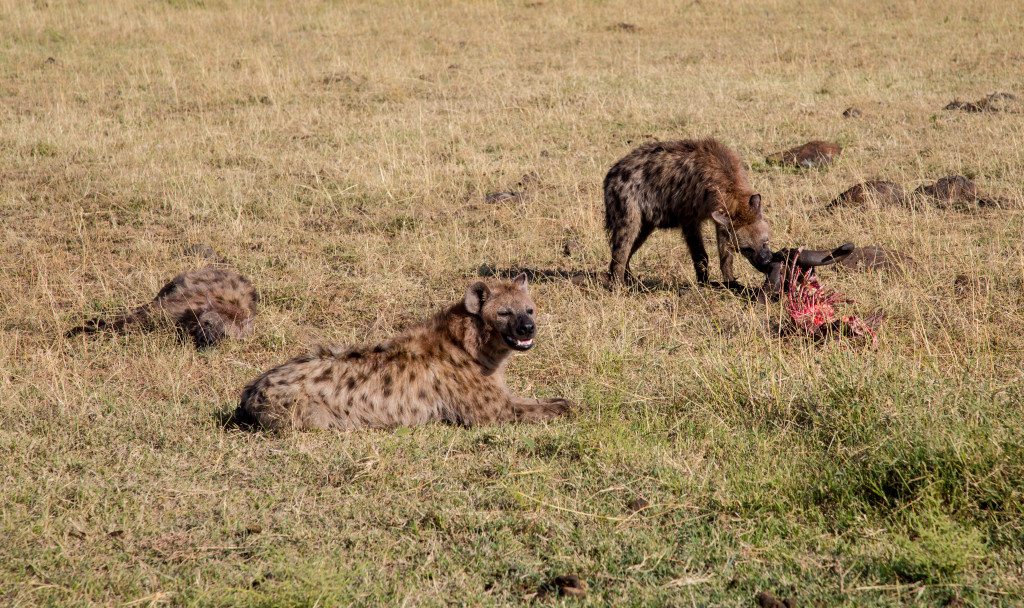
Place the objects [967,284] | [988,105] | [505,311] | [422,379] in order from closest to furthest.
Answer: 1. [422,379]
2. [505,311]
3. [967,284]
4. [988,105]

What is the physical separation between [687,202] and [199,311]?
3.58 metres

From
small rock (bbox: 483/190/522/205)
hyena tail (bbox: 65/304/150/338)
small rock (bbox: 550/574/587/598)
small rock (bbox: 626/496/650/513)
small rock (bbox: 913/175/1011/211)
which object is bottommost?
small rock (bbox: 626/496/650/513)

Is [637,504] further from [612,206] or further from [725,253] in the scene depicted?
[612,206]

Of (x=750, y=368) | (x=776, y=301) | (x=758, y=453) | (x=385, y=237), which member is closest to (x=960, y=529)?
(x=758, y=453)

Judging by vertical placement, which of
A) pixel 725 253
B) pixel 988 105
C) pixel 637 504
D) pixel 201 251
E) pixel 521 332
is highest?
pixel 988 105

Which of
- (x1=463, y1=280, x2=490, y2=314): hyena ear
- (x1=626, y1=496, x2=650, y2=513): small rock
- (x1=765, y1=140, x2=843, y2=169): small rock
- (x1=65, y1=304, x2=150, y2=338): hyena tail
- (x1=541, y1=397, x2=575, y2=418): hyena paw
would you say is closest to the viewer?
(x1=626, y1=496, x2=650, y2=513): small rock

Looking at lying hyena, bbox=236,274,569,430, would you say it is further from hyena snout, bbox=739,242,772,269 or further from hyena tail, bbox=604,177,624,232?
hyena snout, bbox=739,242,772,269

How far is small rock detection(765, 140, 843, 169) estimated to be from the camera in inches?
428

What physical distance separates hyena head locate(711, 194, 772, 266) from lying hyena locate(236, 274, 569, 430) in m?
2.63

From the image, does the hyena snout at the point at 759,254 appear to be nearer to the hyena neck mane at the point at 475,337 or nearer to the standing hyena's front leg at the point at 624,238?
the standing hyena's front leg at the point at 624,238

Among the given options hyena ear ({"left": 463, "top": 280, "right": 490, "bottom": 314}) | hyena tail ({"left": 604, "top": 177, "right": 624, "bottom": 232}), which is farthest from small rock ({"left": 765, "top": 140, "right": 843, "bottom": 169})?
hyena ear ({"left": 463, "top": 280, "right": 490, "bottom": 314})

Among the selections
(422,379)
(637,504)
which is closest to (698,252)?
(422,379)

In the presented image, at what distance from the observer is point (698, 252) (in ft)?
27.0

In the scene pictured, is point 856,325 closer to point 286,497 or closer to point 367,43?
point 286,497
